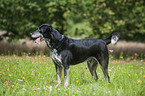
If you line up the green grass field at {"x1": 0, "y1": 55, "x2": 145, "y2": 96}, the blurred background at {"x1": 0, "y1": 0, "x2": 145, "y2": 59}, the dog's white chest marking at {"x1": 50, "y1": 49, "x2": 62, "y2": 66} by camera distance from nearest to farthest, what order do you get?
the green grass field at {"x1": 0, "y1": 55, "x2": 145, "y2": 96}
the dog's white chest marking at {"x1": 50, "y1": 49, "x2": 62, "y2": 66}
the blurred background at {"x1": 0, "y1": 0, "x2": 145, "y2": 59}

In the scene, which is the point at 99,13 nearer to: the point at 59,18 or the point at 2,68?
the point at 59,18

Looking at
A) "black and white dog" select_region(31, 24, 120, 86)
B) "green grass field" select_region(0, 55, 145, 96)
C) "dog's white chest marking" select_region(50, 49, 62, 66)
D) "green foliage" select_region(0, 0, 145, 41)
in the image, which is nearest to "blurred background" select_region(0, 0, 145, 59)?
"green foliage" select_region(0, 0, 145, 41)

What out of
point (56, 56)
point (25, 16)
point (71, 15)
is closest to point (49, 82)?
point (56, 56)

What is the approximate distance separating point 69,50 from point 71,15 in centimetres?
652

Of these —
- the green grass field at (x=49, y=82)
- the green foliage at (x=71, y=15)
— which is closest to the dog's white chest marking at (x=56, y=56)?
the green grass field at (x=49, y=82)

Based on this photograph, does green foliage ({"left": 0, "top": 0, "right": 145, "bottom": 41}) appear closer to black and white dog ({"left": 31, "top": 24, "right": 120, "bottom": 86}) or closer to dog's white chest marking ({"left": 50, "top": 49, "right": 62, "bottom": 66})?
black and white dog ({"left": 31, "top": 24, "right": 120, "bottom": 86})

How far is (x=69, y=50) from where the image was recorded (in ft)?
16.5

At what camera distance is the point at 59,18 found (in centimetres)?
1181

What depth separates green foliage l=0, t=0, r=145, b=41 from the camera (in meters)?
11.2

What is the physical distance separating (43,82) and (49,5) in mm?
6297

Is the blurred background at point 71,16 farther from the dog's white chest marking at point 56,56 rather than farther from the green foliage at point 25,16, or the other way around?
the dog's white chest marking at point 56,56

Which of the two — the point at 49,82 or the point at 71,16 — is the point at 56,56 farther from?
the point at 71,16

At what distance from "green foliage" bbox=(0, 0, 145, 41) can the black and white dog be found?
238 inches

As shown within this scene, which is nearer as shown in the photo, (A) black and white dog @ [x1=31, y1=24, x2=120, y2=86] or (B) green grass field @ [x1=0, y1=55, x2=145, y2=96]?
(B) green grass field @ [x1=0, y1=55, x2=145, y2=96]
